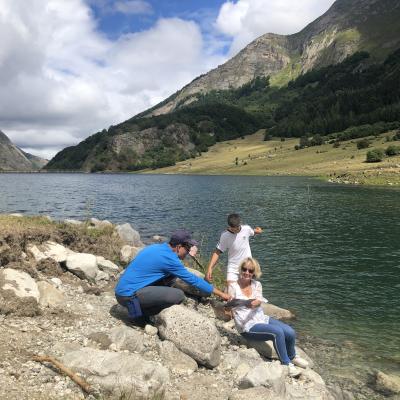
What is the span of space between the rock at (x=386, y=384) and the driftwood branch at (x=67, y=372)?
7.30 meters

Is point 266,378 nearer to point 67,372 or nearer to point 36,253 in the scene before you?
point 67,372

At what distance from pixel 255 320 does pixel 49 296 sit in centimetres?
597

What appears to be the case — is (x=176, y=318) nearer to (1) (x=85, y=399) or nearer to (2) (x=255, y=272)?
(2) (x=255, y=272)

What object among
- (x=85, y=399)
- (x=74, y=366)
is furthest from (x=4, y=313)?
(x=85, y=399)

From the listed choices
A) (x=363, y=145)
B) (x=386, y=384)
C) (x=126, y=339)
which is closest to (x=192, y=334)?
(x=126, y=339)

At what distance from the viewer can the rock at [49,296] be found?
11.4m

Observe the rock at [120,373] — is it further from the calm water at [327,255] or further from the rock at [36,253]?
the rock at [36,253]

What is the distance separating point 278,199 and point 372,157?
57461 mm

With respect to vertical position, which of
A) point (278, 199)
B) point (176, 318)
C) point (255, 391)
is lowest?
point (278, 199)

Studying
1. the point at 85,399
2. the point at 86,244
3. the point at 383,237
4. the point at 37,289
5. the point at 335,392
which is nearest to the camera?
the point at 85,399

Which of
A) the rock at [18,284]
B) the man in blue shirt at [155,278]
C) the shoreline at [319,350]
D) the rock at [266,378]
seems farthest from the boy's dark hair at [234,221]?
the rock at [18,284]

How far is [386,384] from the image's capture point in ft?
33.5

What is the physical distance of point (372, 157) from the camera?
10375 centimetres

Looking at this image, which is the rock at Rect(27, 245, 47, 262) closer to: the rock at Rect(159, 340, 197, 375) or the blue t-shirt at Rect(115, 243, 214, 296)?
the blue t-shirt at Rect(115, 243, 214, 296)
